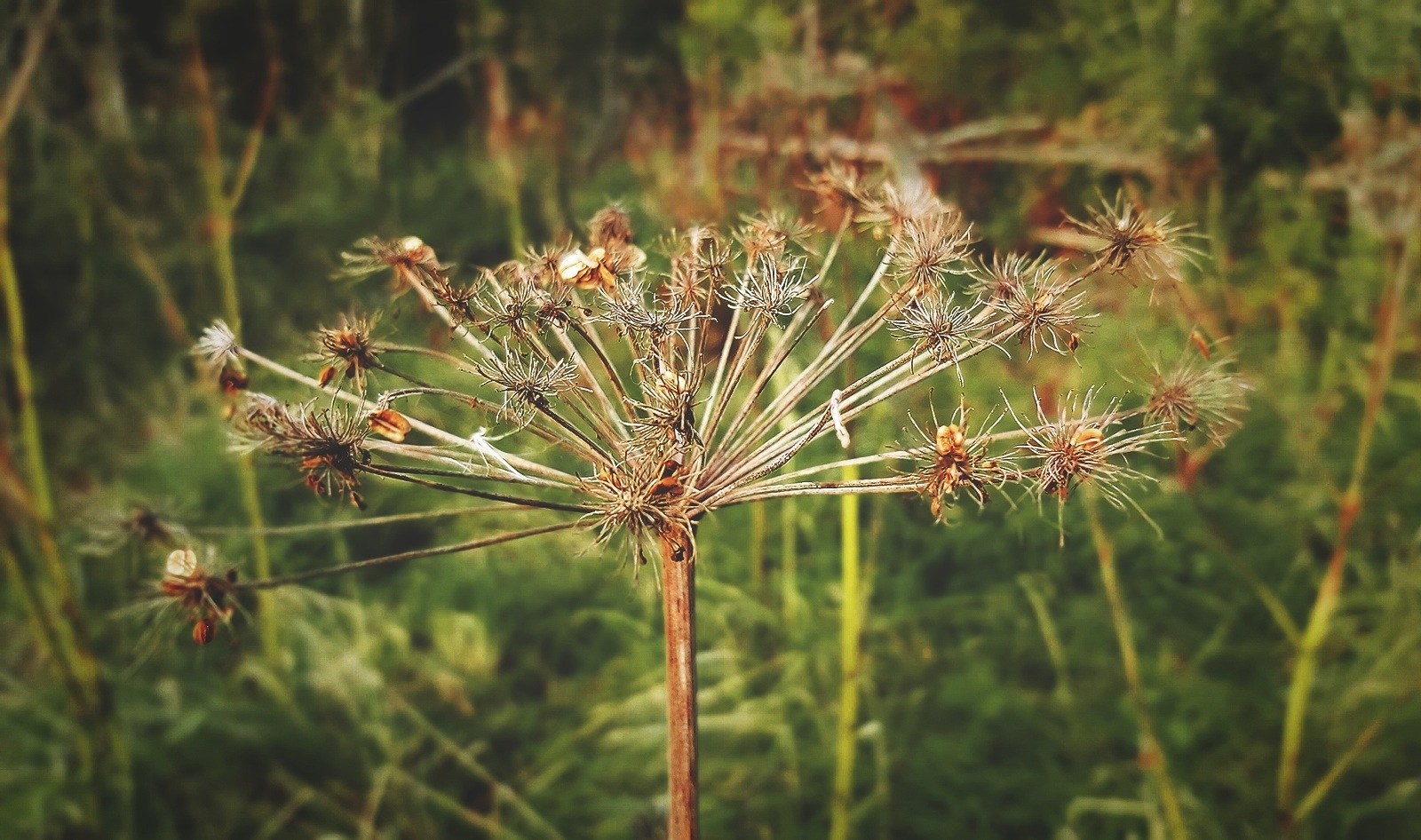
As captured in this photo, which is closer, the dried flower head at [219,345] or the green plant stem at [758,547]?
the dried flower head at [219,345]

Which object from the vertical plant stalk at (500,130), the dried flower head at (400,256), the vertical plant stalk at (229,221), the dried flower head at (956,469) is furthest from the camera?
the vertical plant stalk at (500,130)

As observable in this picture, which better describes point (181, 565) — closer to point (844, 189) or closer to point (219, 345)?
point (219, 345)

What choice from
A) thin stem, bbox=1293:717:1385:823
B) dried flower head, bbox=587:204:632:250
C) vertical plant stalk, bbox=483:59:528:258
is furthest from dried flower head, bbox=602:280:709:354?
vertical plant stalk, bbox=483:59:528:258

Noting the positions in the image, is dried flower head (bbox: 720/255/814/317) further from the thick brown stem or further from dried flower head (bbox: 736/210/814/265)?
the thick brown stem

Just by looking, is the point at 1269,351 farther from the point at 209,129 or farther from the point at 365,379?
the point at 209,129

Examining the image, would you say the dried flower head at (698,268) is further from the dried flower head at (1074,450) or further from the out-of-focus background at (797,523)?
the out-of-focus background at (797,523)

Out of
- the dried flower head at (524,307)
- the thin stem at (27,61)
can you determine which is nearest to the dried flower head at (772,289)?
the dried flower head at (524,307)

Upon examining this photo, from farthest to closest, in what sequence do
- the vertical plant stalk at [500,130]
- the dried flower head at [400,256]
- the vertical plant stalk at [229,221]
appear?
the vertical plant stalk at [500,130] → the vertical plant stalk at [229,221] → the dried flower head at [400,256]
